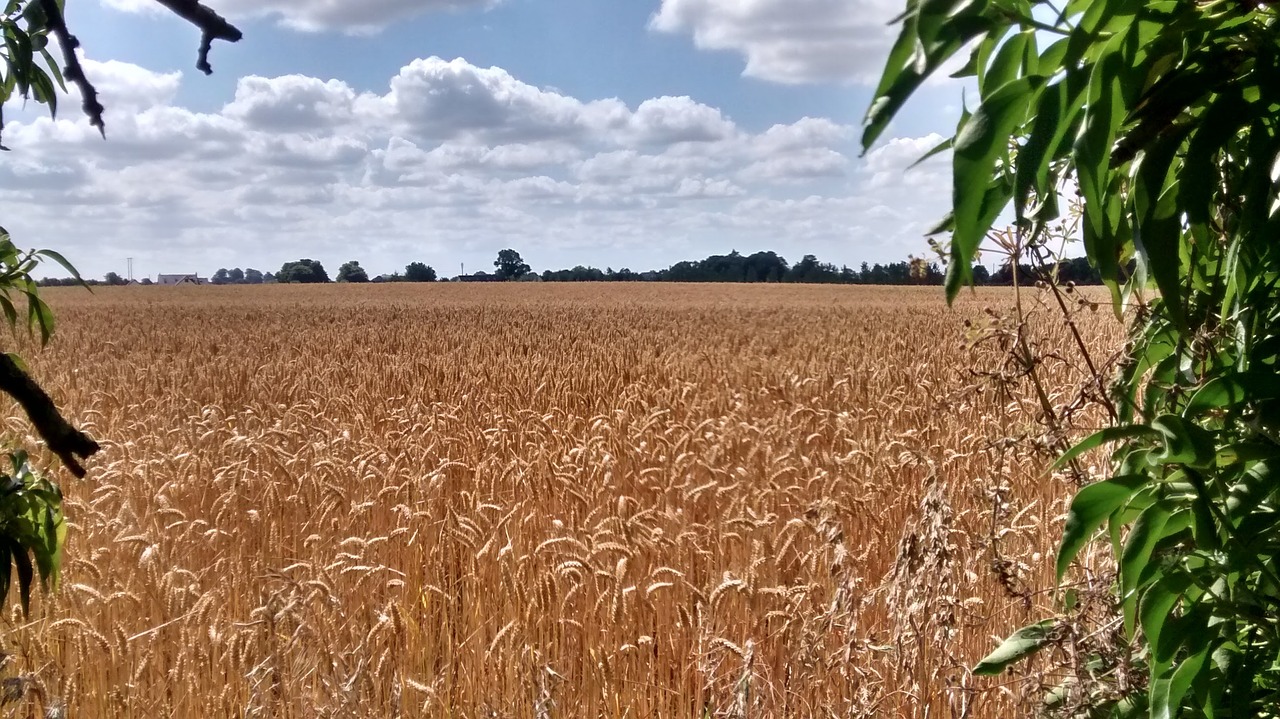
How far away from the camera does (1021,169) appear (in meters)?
0.84

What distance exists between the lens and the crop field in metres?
2.60

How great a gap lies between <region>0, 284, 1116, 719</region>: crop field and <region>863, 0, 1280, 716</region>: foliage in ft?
2.18

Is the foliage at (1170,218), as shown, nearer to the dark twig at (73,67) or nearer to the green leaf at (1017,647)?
the green leaf at (1017,647)

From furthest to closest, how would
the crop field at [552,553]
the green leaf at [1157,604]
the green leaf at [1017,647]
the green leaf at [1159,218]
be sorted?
the crop field at [552,553] < the green leaf at [1017,647] < the green leaf at [1157,604] < the green leaf at [1159,218]

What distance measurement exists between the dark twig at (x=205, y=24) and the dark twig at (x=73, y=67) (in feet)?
0.52

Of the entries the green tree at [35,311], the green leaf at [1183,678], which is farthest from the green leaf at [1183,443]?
the green tree at [35,311]

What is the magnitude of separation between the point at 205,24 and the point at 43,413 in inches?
18.5

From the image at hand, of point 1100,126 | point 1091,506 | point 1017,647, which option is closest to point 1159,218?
point 1100,126

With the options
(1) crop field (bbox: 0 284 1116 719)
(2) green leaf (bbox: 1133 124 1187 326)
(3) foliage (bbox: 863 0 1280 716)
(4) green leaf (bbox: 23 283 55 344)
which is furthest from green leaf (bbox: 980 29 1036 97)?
(4) green leaf (bbox: 23 283 55 344)

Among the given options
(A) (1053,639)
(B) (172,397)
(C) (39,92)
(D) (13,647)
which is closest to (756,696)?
(A) (1053,639)

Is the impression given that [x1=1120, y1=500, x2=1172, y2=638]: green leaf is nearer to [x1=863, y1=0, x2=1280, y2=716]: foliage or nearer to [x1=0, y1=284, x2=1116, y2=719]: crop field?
[x1=863, y1=0, x2=1280, y2=716]: foliage

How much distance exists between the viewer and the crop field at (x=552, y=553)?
260 centimetres

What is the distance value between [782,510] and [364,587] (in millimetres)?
1910

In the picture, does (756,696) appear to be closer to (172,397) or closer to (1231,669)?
(1231,669)
